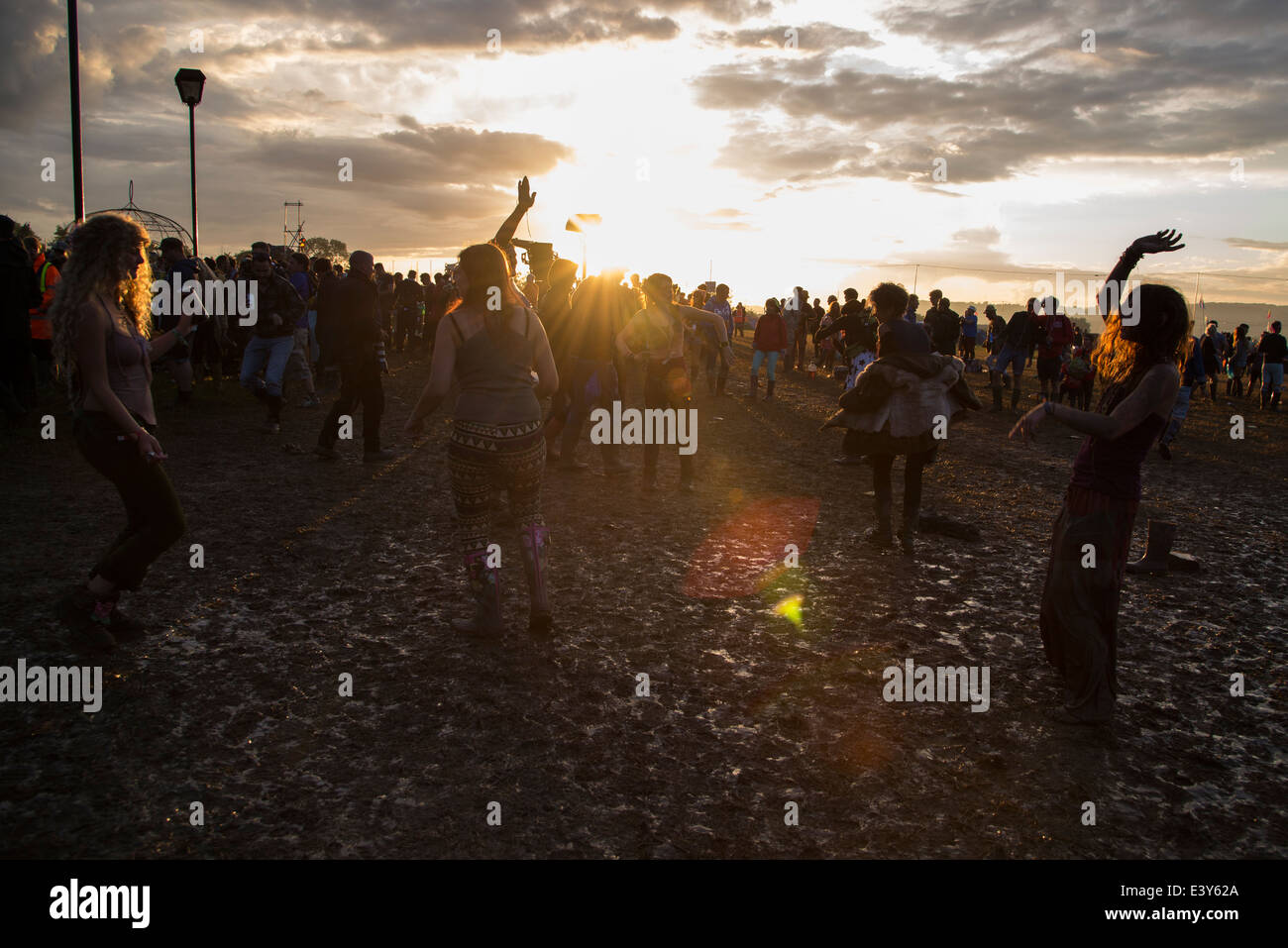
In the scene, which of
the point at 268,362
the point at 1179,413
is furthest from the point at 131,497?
the point at 1179,413

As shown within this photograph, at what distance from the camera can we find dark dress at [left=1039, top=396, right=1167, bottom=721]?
13.0 feet

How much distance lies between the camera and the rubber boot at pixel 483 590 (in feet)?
15.0

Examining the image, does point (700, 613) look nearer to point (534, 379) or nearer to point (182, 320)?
point (534, 379)

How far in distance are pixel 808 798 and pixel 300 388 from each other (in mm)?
13904

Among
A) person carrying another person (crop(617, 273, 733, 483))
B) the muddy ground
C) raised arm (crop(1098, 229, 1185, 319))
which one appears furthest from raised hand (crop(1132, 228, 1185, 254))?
person carrying another person (crop(617, 273, 733, 483))

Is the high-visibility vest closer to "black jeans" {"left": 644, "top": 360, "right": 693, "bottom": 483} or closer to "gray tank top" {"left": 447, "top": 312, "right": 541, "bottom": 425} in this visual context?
"black jeans" {"left": 644, "top": 360, "right": 693, "bottom": 483}

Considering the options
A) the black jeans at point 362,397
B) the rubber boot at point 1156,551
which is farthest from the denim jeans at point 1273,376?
the black jeans at point 362,397

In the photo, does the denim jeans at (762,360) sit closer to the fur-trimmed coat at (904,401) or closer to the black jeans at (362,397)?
the black jeans at (362,397)

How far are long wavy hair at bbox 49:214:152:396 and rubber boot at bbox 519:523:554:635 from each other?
8.03ft

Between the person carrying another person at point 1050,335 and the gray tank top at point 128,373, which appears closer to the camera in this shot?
the gray tank top at point 128,373

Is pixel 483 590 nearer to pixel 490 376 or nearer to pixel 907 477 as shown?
pixel 490 376

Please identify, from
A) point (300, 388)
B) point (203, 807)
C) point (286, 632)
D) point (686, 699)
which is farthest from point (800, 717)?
point (300, 388)

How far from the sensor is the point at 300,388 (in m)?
15.0

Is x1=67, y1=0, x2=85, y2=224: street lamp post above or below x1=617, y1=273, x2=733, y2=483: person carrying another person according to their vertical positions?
above
